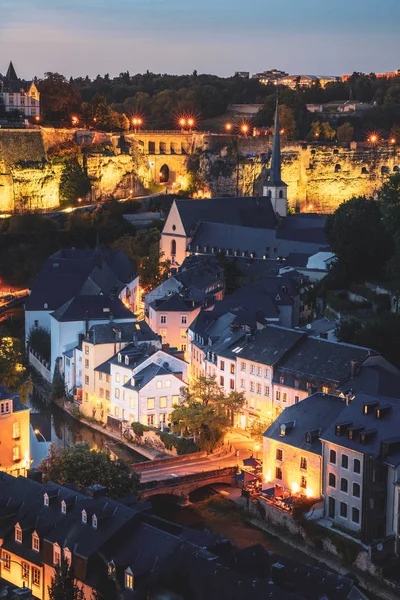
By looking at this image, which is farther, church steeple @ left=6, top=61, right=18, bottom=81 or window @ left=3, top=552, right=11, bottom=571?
church steeple @ left=6, top=61, right=18, bottom=81

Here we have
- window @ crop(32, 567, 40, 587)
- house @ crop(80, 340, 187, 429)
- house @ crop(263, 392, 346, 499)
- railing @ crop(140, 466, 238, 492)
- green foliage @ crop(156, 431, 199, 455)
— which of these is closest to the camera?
window @ crop(32, 567, 40, 587)

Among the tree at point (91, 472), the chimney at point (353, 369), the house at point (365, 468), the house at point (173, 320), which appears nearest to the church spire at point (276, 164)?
the house at point (173, 320)

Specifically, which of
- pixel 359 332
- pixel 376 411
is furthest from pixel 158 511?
pixel 359 332

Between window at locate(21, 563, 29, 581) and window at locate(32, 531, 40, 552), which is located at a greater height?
window at locate(32, 531, 40, 552)

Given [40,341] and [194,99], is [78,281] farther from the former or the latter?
[194,99]

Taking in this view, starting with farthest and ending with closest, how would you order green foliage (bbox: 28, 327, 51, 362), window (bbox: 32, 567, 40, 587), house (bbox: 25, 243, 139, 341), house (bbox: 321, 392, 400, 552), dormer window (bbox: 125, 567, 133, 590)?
house (bbox: 25, 243, 139, 341) → green foliage (bbox: 28, 327, 51, 362) → house (bbox: 321, 392, 400, 552) → window (bbox: 32, 567, 40, 587) → dormer window (bbox: 125, 567, 133, 590)

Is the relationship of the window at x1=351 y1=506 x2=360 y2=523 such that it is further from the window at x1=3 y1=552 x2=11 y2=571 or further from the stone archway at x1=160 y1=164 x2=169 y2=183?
the stone archway at x1=160 y1=164 x2=169 y2=183

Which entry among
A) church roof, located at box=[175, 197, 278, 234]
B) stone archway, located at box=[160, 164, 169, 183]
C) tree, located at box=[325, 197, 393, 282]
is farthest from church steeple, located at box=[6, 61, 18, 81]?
tree, located at box=[325, 197, 393, 282]

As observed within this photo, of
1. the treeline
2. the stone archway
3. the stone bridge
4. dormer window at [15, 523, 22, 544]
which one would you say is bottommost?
the stone bridge
